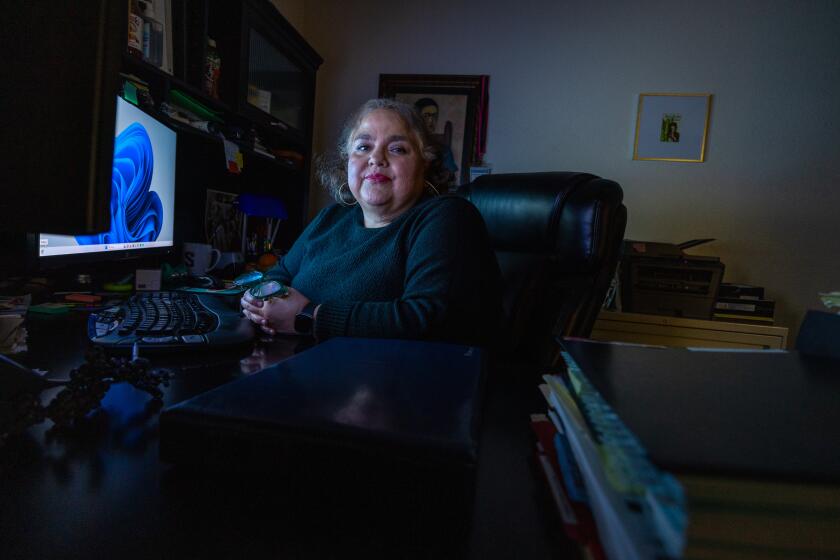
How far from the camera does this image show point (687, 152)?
265 cm

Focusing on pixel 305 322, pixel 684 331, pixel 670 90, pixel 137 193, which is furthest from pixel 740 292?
pixel 137 193

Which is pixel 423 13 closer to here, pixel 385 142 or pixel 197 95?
pixel 197 95

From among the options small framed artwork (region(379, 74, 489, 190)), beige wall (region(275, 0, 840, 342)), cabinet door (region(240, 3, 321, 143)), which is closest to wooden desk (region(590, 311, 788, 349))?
beige wall (region(275, 0, 840, 342))

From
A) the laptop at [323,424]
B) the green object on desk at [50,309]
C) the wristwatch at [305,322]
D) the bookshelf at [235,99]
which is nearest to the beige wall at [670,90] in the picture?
the bookshelf at [235,99]

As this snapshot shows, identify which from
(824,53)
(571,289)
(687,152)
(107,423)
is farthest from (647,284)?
(107,423)

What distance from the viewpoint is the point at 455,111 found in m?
2.83

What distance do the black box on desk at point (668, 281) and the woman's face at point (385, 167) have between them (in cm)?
148

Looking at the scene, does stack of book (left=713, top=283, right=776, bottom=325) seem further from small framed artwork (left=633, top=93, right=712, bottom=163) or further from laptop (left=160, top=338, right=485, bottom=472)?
laptop (left=160, top=338, right=485, bottom=472)

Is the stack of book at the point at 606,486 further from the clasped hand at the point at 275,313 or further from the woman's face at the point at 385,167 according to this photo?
the woman's face at the point at 385,167

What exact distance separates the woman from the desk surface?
57cm

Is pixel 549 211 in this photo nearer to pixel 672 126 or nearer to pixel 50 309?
pixel 50 309

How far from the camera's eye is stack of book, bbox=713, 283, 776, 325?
2314 mm

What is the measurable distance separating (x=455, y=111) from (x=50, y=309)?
2.34m

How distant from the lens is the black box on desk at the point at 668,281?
2.28 metres
